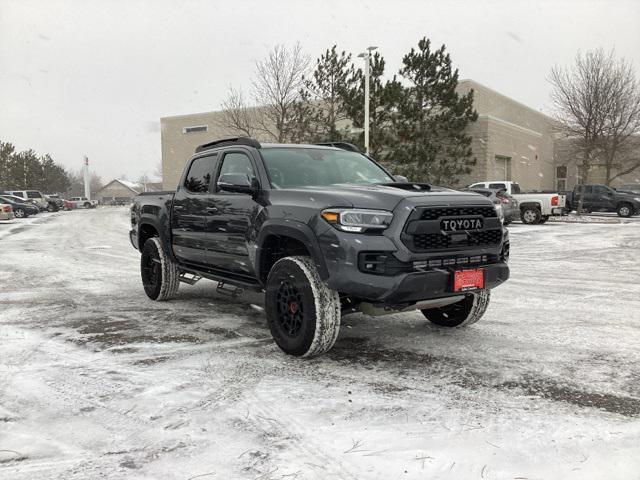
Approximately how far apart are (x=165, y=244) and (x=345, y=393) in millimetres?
3708

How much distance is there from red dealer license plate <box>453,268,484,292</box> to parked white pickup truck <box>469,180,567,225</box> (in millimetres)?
18618

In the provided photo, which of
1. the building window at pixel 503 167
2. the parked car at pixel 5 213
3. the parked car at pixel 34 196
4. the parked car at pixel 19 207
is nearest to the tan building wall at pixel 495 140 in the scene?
the building window at pixel 503 167

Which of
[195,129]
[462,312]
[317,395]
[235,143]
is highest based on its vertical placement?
→ [195,129]

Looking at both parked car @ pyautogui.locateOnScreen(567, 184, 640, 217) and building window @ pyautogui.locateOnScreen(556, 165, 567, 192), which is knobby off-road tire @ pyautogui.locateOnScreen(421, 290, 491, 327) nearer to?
parked car @ pyautogui.locateOnScreen(567, 184, 640, 217)

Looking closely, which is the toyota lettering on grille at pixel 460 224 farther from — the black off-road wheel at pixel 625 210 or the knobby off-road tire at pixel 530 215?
the black off-road wheel at pixel 625 210

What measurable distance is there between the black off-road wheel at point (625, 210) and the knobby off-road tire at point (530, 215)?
8.24 m

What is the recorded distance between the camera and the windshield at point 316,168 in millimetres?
Answer: 5000

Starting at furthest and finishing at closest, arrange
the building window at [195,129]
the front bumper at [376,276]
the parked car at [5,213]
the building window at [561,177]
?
the building window at [195,129] → the building window at [561,177] → the parked car at [5,213] → the front bumper at [376,276]

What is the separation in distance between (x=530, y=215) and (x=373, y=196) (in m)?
20.1

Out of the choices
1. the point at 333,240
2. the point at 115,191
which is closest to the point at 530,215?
the point at 333,240

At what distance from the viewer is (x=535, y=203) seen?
22031 mm

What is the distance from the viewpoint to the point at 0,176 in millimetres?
67062

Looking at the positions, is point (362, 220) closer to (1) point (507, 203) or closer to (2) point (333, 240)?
(2) point (333, 240)

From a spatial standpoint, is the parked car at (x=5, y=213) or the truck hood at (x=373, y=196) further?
the parked car at (x=5, y=213)
